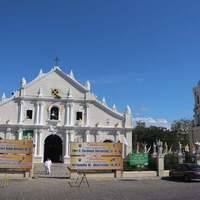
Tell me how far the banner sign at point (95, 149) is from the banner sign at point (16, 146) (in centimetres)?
357

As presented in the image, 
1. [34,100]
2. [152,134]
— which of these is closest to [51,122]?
[34,100]

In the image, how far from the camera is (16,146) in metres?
27.5

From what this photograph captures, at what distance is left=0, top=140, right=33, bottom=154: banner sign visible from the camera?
2728 centimetres

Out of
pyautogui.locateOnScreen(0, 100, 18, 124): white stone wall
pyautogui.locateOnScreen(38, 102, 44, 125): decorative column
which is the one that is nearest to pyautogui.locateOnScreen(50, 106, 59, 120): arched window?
pyautogui.locateOnScreen(38, 102, 44, 125): decorative column

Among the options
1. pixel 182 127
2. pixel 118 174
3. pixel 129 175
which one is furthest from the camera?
pixel 182 127

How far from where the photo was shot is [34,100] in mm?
49031

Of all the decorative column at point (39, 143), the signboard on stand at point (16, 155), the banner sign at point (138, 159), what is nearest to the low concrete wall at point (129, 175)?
the banner sign at point (138, 159)

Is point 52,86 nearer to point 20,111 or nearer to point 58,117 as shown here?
point 58,117

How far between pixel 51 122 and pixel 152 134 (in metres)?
44.0

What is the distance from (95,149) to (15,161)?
6.38 m

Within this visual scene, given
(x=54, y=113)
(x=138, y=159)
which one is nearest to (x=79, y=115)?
(x=54, y=113)

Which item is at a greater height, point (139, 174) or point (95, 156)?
point (95, 156)

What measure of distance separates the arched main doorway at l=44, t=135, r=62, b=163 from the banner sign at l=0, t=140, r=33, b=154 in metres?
21.4

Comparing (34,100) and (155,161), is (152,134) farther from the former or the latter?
(155,161)
